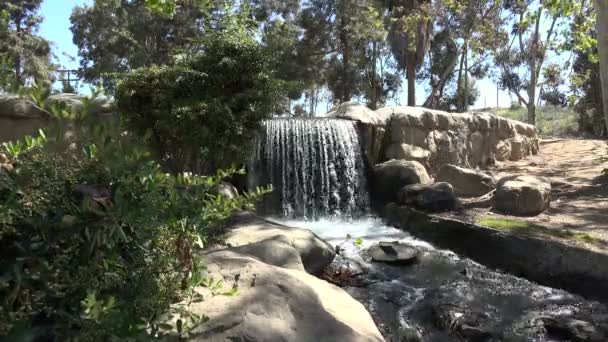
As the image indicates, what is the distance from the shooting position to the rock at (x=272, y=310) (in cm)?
236

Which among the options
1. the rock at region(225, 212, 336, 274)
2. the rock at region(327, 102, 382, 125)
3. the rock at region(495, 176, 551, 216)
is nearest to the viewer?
the rock at region(225, 212, 336, 274)

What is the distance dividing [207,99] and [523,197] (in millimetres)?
5881

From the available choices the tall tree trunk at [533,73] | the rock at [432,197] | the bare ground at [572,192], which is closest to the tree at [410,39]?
the tall tree trunk at [533,73]

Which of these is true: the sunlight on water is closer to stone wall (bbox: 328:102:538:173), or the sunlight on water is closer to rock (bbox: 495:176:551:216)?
rock (bbox: 495:176:551:216)

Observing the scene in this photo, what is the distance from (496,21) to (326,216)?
18406 millimetres

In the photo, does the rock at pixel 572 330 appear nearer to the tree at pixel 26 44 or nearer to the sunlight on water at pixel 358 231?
the sunlight on water at pixel 358 231

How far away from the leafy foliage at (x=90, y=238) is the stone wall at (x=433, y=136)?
10601 mm

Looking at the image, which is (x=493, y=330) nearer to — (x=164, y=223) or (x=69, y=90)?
(x=164, y=223)

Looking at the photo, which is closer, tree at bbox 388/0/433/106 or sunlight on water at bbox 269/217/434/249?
sunlight on water at bbox 269/217/434/249

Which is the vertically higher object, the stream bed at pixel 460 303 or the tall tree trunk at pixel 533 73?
the tall tree trunk at pixel 533 73

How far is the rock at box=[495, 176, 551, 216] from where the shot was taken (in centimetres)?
877

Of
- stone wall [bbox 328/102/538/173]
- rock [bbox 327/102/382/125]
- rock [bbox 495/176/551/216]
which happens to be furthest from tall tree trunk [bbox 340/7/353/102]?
rock [bbox 495/176/551/216]

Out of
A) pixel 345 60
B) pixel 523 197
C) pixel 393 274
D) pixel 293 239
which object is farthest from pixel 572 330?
pixel 345 60

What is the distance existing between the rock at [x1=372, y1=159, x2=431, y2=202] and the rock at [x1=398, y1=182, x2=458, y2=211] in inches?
35.8
